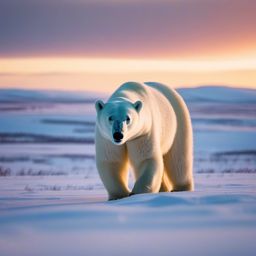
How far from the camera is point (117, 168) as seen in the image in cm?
709

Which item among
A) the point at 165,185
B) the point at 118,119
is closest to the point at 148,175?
the point at 118,119

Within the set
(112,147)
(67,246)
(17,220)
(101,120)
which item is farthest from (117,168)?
→ (67,246)

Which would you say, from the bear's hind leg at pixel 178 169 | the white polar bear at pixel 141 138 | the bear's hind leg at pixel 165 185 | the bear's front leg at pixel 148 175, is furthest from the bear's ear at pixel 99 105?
the bear's hind leg at pixel 165 185

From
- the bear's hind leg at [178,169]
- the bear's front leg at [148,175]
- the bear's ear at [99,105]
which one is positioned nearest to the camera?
the bear's ear at [99,105]

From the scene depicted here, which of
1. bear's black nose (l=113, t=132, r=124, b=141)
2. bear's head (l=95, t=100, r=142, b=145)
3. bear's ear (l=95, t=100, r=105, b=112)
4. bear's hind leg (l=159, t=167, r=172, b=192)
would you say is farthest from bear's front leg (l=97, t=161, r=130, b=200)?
bear's hind leg (l=159, t=167, r=172, b=192)

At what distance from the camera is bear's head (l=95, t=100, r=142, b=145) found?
20.5ft

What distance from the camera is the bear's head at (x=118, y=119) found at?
6.26 meters

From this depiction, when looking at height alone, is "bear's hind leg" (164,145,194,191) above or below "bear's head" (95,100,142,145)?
below

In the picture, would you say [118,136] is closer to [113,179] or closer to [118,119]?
[118,119]

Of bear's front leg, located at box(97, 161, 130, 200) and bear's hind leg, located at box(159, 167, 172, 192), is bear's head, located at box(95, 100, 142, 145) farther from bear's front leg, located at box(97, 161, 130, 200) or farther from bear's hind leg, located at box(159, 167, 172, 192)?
bear's hind leg, located at box(159, 167, 172, 192)

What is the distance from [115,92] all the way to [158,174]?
931 mm

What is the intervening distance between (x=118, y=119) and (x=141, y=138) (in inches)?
27.4

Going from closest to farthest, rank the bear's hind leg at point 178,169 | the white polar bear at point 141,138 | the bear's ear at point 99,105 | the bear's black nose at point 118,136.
Result: the bear's black nose at point 118,136 < the white polar bear at point 141,138 < the bear's ear at point 99,105 < the bear's hind leg at point 178,169

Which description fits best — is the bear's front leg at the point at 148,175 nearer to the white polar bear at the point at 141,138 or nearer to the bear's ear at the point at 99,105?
the white polar bear at the point at 141,138
